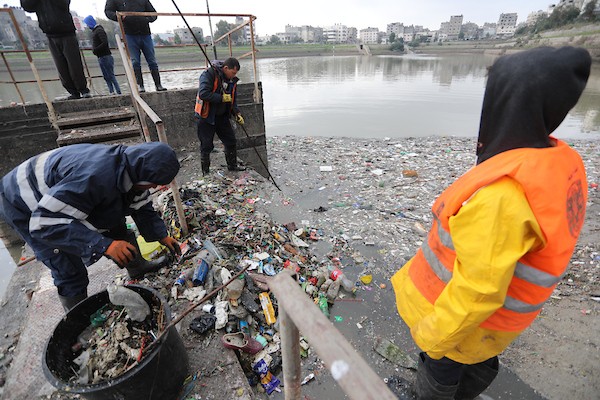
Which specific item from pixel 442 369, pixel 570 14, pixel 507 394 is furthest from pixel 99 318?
pixel 570 14

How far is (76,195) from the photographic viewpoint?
1624 millimetres

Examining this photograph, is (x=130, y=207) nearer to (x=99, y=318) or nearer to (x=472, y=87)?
(x=99, y=318)

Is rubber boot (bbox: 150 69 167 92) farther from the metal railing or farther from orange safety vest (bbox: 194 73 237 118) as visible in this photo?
orange safety vest (bbox: 194 73 237 118)

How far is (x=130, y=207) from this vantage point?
7.30ft

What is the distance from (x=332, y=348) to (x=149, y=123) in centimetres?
580

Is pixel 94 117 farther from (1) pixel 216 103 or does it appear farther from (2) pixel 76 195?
(2) pixel 76 195

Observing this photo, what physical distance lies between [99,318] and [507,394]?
114 inches

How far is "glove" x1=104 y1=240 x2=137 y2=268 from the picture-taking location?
1.73m

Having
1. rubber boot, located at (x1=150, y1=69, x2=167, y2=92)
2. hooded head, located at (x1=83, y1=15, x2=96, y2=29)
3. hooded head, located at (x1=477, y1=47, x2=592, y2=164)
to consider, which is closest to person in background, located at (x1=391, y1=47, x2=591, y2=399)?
hooded head, located at (x1=477, y1=47, x2=592, y2=164)

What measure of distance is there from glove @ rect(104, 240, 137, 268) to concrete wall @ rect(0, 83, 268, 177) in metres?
4.03

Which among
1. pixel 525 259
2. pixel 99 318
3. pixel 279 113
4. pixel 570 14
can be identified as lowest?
pixel 279 113

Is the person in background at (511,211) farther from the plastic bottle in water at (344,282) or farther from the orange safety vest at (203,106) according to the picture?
the orange safety vest at (203,106)

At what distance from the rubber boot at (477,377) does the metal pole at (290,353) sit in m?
1.13

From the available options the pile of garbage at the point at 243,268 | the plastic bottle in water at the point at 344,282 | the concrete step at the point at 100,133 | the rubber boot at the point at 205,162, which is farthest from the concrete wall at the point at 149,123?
the plastic bottle in water at the point at 344,282
